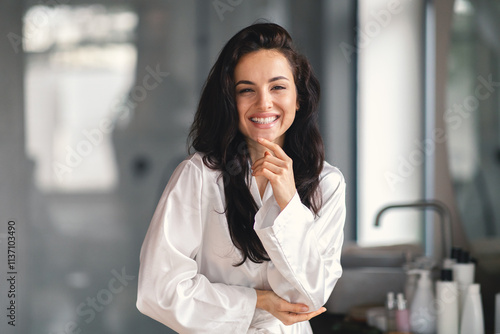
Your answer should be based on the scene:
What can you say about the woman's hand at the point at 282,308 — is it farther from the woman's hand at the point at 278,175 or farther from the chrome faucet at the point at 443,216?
the chrome faucet at the point at 443,216

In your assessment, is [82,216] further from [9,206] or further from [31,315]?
[31,315]

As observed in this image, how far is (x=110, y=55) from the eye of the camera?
2109mm

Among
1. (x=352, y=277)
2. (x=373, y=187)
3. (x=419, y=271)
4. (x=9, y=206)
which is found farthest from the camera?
(x=373, y=187)

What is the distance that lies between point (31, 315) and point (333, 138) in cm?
144

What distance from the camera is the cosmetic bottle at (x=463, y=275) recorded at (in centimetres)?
154

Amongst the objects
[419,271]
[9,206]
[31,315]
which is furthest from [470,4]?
[31,315]
